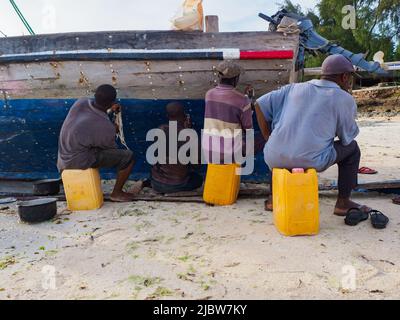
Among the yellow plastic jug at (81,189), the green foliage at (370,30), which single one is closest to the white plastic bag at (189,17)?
the yellow plastic jug at (81,189)

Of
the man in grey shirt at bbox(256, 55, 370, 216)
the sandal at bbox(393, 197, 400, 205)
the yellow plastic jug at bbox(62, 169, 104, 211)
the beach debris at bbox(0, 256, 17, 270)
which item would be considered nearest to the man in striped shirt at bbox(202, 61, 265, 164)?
the man in grey shirt at bbox(256, 55, 370, 216)

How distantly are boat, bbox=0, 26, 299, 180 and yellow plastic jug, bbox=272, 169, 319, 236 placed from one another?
1753 mm

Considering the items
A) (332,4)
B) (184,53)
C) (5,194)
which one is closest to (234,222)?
(184,53)

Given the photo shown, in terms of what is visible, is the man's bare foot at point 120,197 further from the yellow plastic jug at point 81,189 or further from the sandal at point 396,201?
the sandal at point 396,201

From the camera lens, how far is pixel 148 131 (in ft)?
16.4

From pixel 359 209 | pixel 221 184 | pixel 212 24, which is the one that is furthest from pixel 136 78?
pixel 359 209

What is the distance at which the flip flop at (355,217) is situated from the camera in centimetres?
329

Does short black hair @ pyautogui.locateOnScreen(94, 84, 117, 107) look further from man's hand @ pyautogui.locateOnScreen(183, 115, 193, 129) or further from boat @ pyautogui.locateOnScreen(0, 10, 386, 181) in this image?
man's hand @ pyautogui.locateOnScreen(183, 115, 193, 129)

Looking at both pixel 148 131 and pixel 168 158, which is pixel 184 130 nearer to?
pixel 168 158

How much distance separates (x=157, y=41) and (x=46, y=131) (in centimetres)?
190

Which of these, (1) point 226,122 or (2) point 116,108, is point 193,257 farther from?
(2) point 116,108

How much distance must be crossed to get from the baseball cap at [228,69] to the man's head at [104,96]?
3.90 feet

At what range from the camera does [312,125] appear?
3.16 m
